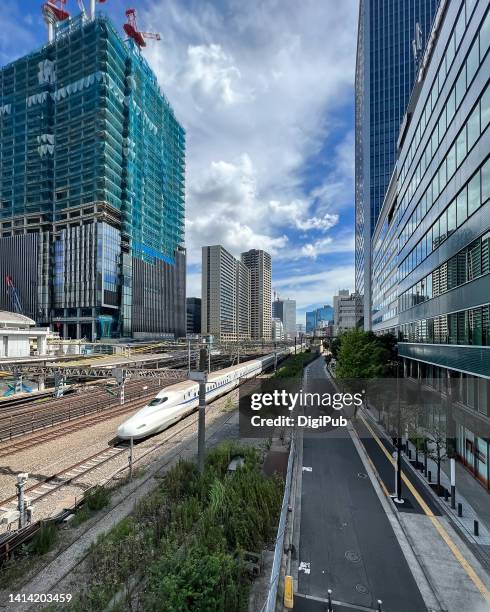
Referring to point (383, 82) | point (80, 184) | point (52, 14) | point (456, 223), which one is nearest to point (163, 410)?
point (456, 223)

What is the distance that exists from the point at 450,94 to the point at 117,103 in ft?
378

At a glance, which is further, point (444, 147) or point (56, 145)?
point (56, 145)

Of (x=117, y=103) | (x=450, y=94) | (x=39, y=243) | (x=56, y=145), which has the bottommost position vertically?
(x=450, y=94)

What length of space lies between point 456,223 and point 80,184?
4355 inches

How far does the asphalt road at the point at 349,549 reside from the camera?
28.5 feet

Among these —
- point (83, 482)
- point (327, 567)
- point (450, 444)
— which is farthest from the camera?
point (450, 444)

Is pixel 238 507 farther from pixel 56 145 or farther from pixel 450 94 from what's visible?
pixel 56 145

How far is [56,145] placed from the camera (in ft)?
355

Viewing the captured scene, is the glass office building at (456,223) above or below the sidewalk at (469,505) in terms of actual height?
above

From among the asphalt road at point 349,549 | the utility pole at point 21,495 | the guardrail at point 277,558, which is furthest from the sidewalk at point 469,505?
the utility pole at point 21,495

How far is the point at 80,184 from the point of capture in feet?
339

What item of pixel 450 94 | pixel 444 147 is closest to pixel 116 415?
pixel 444 147

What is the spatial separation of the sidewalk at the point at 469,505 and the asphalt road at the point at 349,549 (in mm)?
2618

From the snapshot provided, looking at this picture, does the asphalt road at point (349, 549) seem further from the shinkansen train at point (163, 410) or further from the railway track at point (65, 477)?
the railway track at point (65, 477)
